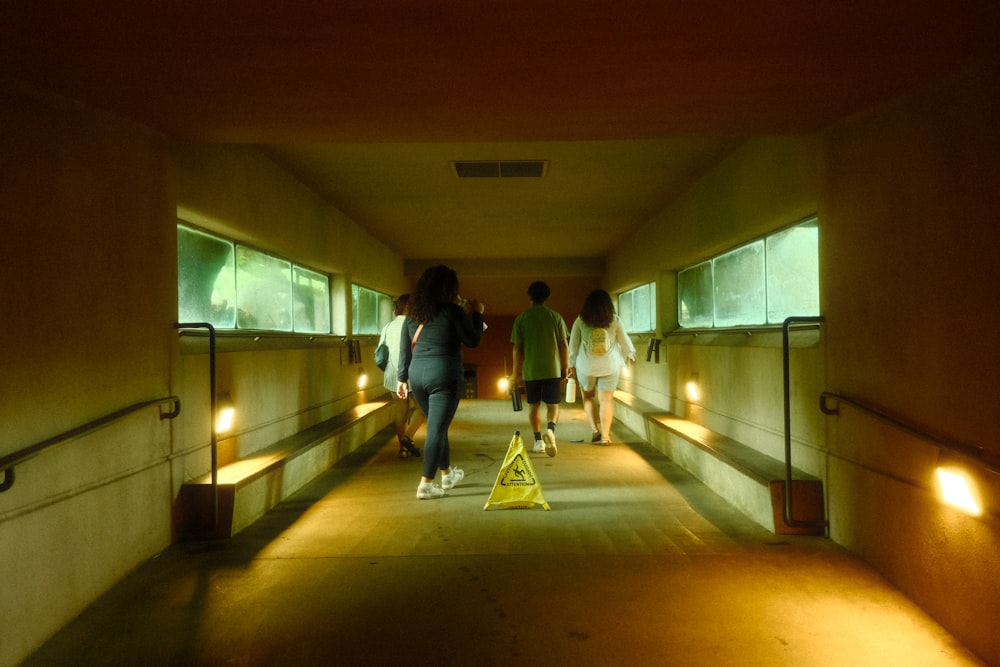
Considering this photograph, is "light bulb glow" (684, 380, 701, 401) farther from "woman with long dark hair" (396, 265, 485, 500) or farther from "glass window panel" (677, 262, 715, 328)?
"woman with long dark hair" (396, 265, 485, 500)

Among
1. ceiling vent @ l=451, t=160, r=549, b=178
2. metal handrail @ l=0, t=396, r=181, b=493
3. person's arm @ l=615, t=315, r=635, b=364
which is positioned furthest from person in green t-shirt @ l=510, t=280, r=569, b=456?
metal handrail @ l=0, t=396, r=181, b=493

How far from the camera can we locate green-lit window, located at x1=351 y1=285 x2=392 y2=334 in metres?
10.4

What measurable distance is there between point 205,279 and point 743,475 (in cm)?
436

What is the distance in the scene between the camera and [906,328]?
3.30 m

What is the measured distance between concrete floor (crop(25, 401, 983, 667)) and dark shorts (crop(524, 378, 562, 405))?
2038 millimetres

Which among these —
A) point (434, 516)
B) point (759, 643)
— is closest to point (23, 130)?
point (434, 516)

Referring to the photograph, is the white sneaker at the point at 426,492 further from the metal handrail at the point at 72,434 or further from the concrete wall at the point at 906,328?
the concrete wall at the point at 906,328

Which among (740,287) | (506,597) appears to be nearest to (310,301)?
(740,287)

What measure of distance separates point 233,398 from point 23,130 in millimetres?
2609

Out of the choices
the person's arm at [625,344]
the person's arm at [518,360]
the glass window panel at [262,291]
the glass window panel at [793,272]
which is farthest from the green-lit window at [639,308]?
the glass window panel at [262,291]

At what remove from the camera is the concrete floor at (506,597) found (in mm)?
2736

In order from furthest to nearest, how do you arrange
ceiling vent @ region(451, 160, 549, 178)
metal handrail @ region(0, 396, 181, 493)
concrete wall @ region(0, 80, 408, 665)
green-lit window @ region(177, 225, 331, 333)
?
ceiling vent @ region(451, 160, 549, 178), green-lit window @ region(177, 225, 331, 333), concrete wall @ region(0, 80, 408, 665), metal handrail @ region(0, 396, 181, 493)

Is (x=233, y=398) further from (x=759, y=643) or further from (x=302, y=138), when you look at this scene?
(x=759, y=643)

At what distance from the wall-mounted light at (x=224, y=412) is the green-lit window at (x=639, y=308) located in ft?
22.0
